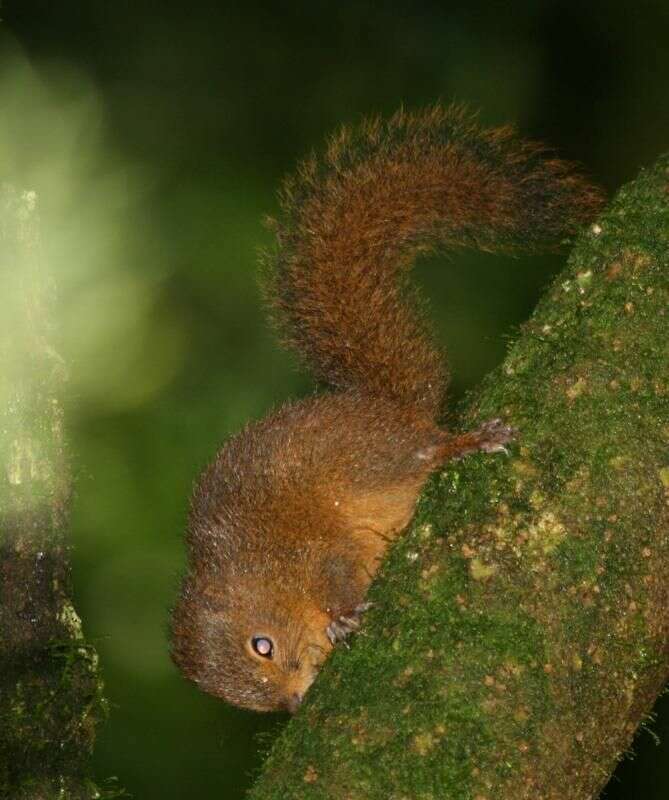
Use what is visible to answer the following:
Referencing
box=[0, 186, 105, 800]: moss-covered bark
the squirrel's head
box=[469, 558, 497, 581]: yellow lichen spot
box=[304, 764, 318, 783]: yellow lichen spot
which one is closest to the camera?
box=[0, 186, 105, 800]: moss-covered bark

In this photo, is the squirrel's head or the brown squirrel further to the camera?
the squirrel's head

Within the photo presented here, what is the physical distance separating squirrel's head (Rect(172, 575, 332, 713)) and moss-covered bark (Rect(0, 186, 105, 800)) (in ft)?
5.33

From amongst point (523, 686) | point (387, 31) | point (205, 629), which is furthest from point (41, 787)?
point (387, 31)

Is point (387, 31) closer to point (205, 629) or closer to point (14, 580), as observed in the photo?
point (205, 629)

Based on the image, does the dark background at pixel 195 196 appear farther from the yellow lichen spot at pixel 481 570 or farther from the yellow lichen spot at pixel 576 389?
the yellow lichen spot at pixel 576 389

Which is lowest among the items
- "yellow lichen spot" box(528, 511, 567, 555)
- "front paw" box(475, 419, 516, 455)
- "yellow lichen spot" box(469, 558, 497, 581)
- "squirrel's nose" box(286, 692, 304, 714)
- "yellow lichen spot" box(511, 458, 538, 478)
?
"squirrel's nose" box(286, 692, 304, 714)

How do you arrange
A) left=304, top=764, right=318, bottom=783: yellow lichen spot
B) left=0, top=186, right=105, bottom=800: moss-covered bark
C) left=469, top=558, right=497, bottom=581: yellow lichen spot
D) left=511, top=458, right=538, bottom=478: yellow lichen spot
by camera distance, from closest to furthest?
left=0, top=186, right=105, bottom=800: moss-covered bark < left=304, top=764, right=318, bottom=783: yellow lichen spot < left=469, top=558, right=497, bottom=581: yellow lichen spot < left=511, top=458, right=538, bottom=478: yellow lichen spot

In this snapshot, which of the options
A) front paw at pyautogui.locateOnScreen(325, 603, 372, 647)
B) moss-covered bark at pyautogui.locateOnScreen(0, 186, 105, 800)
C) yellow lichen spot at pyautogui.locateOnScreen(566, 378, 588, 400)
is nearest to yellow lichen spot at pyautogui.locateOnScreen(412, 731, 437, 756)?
moss-covered bark at pyautogui.locateOnScreen(0, 186, 105, 800)

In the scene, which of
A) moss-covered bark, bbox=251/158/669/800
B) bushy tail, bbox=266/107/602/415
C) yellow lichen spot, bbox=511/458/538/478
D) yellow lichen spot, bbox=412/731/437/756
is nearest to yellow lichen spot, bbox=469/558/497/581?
moss-covered bark, bbox=251/158/669/800

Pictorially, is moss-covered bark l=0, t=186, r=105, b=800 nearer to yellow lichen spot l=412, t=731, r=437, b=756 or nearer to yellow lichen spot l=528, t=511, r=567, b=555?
yellow lichen spot l=412, t=731, r=437, b=756

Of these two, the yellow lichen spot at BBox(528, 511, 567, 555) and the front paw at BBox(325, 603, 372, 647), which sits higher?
the yellow lichen spot at BBox(528, 511, 567, 555)

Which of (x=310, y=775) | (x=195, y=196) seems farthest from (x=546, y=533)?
(x=195, y=196)

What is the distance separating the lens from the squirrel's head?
460cm

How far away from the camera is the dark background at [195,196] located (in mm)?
5262
